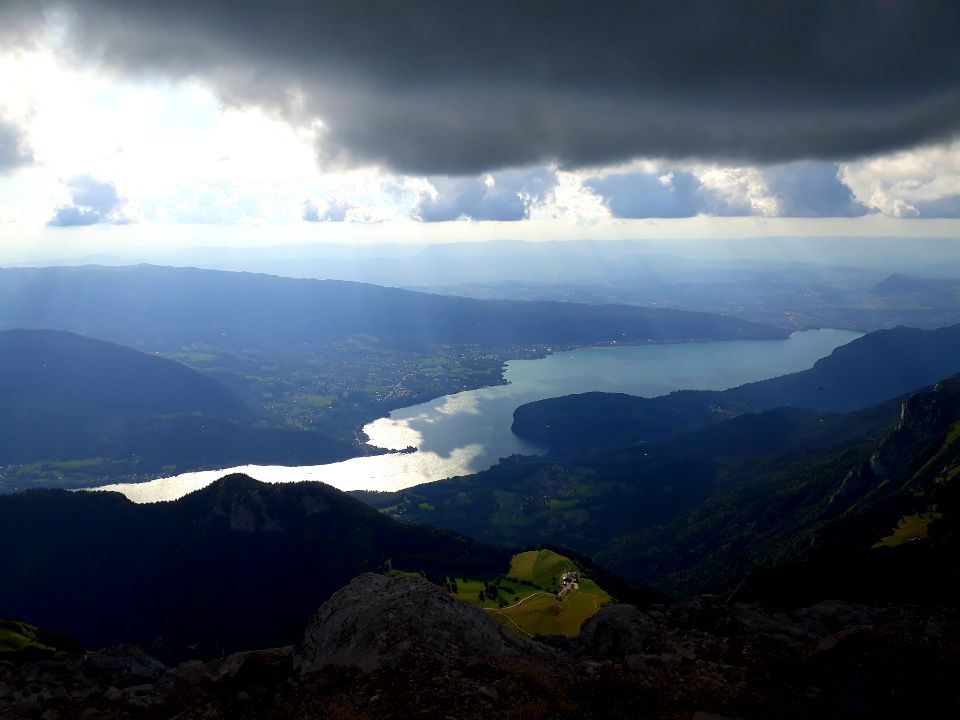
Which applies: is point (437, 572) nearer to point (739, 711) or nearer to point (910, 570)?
point (910, 570)

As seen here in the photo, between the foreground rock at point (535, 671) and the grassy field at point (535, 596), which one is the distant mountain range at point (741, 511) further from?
the foreground rock at point (535, 671)

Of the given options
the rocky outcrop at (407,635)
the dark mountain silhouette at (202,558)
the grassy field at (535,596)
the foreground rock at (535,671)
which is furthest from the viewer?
the dark mountain silhouette at (202,558)

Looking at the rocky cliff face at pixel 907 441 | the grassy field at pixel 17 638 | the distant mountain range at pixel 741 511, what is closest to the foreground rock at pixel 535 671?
the grassy field at pixel 17 638

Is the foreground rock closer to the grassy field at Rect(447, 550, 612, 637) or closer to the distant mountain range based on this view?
the grassy field at Rect(447, 550, 612, 637)

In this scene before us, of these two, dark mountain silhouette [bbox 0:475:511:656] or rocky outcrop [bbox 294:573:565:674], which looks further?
dark mountain silhouette [bbox 0:475:511:656]

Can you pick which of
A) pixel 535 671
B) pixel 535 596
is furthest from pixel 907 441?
pixel 535 671

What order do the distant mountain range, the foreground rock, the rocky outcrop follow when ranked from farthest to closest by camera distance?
the distant mountain range → the rocky outcrop → the foreground rock

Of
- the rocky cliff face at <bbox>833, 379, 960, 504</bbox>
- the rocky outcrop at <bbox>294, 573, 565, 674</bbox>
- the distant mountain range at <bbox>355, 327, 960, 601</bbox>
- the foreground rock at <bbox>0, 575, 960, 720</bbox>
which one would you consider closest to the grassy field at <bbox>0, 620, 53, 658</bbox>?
the foreground rock at <bbox>0, 575, 960, 720</bbox>
